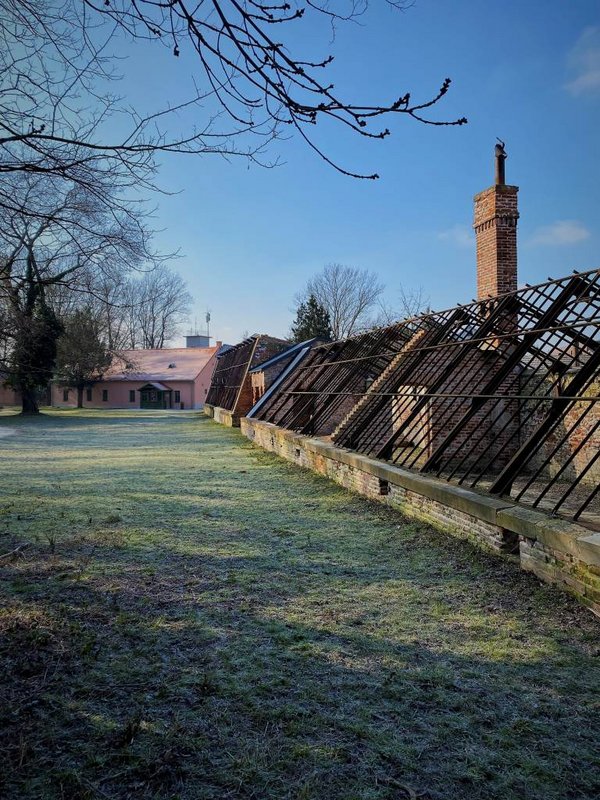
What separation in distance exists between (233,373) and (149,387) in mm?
22644

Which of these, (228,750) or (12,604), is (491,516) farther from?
(12,604)

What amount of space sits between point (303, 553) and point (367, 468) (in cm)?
277

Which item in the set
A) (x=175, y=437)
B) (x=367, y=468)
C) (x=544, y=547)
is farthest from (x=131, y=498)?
(x=175, y=437)

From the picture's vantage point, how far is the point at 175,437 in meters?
19.3

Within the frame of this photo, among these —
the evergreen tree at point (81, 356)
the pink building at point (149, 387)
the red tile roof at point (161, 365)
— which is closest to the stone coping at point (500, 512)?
the evergreen tree at point (81, 356)

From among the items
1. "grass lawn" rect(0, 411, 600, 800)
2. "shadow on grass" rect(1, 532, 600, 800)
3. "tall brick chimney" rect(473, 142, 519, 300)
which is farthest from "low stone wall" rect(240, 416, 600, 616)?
"tall brick chimney" rect(473, 142, 519, 300)

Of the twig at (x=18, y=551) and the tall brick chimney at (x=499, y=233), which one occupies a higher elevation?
the tall brick chimney at (x=499, y=233)

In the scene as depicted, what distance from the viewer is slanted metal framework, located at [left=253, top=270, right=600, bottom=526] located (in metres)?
6.64

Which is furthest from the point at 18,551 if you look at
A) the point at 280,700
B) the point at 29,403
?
the point at 29,403

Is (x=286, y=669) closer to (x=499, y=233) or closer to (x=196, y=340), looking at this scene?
(x=499, y=233)

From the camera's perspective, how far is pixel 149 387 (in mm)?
48250

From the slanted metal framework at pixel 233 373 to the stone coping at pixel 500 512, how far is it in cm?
1582

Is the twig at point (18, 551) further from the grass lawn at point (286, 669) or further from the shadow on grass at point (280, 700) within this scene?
the shadow on grass at point (280, 700)

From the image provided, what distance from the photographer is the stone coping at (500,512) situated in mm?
3922
